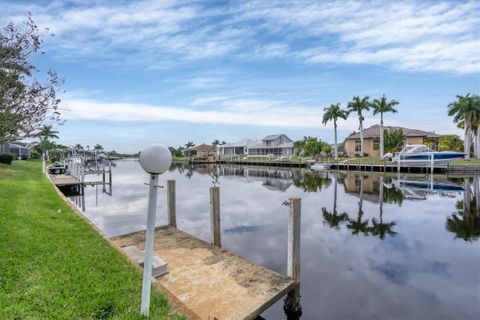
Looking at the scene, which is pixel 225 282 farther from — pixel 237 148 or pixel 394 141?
pixel 237 148

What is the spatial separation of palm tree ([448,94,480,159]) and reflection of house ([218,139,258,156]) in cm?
5450

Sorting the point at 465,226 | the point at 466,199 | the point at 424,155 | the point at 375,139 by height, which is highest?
the point at 375,139

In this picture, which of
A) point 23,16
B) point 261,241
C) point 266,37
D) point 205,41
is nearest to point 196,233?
point 261,241

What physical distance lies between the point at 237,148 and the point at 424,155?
61.0 m

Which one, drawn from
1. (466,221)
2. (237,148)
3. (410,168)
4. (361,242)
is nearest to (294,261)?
(361,242)

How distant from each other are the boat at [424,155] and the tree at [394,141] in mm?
7519

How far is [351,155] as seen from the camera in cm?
5975

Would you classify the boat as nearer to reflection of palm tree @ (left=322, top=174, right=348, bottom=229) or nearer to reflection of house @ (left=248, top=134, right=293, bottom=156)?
reflection of palm tree @ (left=322, top=174, right=348, bottom=229)

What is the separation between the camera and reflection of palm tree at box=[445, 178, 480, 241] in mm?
11930

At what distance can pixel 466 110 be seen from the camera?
44562mm

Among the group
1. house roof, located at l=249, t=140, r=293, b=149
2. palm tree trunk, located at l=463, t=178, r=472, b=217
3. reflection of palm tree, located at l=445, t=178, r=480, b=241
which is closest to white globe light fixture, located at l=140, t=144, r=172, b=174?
reflection of palm tree, located at l=445, t=178, r=480, b=241

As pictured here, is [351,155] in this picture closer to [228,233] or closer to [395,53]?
[395,53]

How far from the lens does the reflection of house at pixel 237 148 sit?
91350 mm

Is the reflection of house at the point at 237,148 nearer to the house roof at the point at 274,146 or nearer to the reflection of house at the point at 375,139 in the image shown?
the house roof at the point at 274,146
